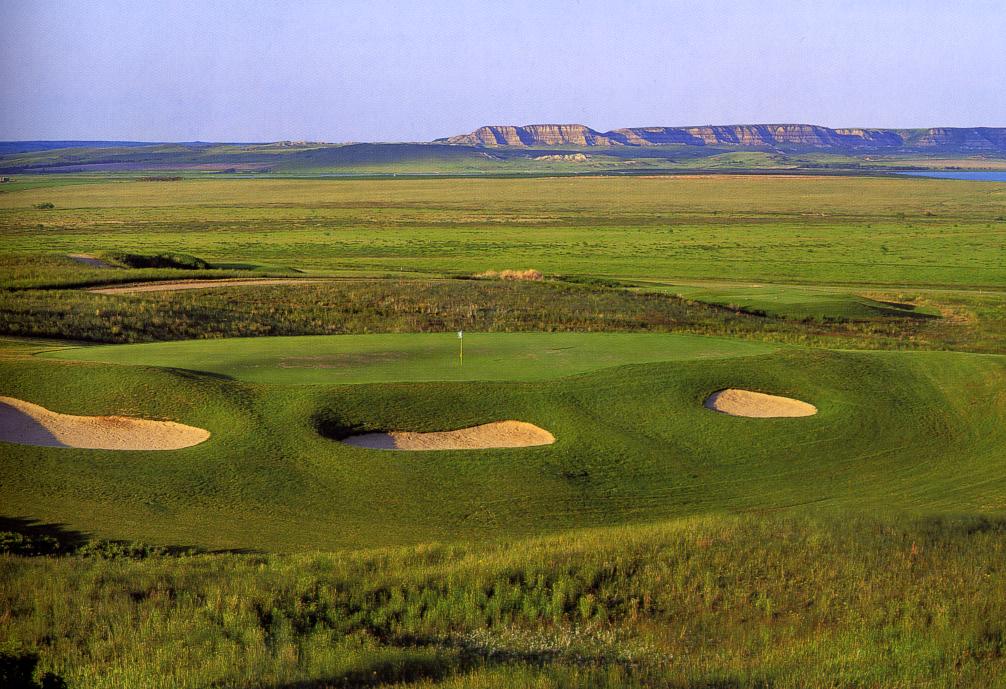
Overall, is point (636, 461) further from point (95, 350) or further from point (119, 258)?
point (119, 258)

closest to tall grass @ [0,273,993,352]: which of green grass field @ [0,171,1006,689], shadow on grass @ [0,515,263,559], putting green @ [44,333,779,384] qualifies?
green grass field @ [0,171,1006,689]

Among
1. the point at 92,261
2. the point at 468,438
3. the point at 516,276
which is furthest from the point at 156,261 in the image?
the point at 468,438

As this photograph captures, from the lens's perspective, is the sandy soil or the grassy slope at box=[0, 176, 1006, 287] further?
the grassy slope at box=[0, 176, 1006, 287]

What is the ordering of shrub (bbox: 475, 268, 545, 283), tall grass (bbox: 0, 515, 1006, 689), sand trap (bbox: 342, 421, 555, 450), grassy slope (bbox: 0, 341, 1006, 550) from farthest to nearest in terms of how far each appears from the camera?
shrub (bbox: 475, 268, 545, 283), sand trap (bbox: 342, 421, 555, 450), grassy slope (bbox: 0, 341, 1006, 550), tall grass (bbox: 0, 515, 1006, 689)

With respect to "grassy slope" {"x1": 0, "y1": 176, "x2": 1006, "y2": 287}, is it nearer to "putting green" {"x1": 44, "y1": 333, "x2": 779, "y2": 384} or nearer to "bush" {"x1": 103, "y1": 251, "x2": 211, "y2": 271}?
"bush" {"x1": 103, "y1": 251, "x2": 211, "y2": 271}

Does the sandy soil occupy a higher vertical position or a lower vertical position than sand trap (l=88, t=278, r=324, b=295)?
higher

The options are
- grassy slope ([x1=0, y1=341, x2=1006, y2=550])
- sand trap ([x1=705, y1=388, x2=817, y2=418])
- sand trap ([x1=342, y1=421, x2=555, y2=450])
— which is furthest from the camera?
sand trap ([x1=705, y1=388, x2=817, y2=418])

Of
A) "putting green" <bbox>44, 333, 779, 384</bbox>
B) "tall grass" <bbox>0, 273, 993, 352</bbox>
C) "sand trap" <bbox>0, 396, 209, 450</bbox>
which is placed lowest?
"tall grass" <bbox>0, 273, 993, 352</bbox>
